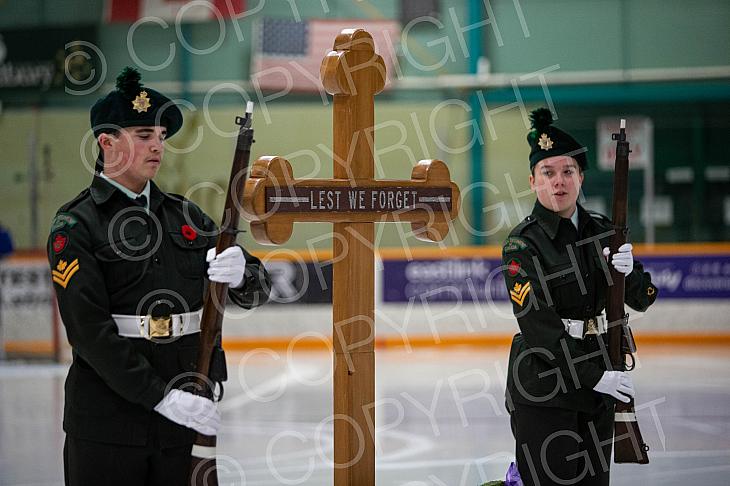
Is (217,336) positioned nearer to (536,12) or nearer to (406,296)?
(406,296)

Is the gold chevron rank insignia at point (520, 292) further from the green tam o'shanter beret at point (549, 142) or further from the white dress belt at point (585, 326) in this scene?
the green tam o'shanter beret at point (549, 142)

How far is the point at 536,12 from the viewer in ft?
49.1

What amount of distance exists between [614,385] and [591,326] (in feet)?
0.79

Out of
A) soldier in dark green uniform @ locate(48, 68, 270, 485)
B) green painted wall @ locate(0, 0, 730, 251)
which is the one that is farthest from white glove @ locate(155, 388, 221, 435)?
green painted wall @ locate(0, 0, 730, 251)

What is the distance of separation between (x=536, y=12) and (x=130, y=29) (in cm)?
566

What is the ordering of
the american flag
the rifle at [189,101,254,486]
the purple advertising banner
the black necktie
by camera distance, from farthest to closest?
the american flag
the purple advertising banner
the black necktie
the rifle at [189,101,254,486]

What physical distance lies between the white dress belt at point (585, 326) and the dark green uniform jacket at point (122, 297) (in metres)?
1.03

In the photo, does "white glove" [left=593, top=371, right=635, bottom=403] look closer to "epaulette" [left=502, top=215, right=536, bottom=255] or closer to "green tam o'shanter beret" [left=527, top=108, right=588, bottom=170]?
"epaulette" [left=502, top=215, right=536, bottom=255]

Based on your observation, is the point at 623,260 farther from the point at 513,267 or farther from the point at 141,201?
the point at 141,201

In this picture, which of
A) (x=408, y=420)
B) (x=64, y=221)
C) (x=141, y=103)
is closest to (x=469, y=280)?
(x=408, y=420)

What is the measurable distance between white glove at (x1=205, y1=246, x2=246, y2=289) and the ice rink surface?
2992 millimetres

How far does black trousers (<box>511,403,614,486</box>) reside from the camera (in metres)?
3.57

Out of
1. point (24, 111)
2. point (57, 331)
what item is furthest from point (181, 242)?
point (24, 111)

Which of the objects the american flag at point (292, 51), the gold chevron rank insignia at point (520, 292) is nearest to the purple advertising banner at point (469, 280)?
the american flag at point (292, 51)
